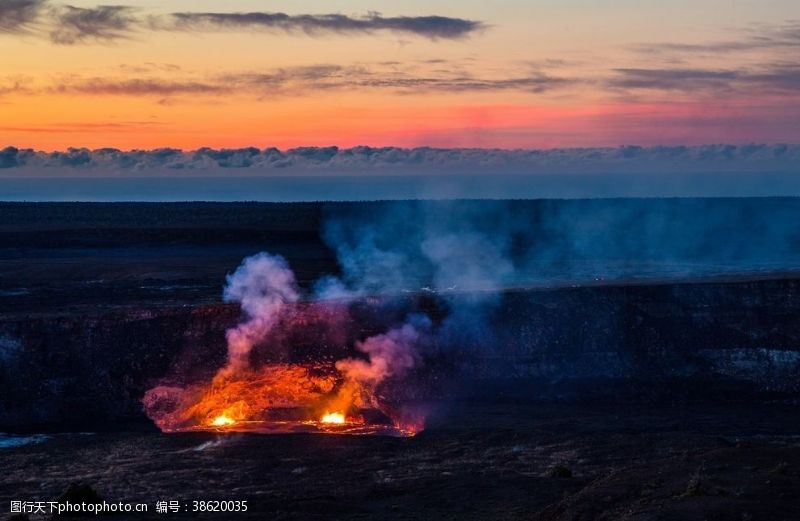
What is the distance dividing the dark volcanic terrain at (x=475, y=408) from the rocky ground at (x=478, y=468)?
0.33ft

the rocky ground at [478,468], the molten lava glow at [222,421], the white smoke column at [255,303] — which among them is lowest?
the molten lava glow at [222,421]

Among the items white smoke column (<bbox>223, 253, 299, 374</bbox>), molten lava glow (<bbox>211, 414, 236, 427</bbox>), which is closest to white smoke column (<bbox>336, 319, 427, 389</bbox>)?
white smoke column (<bbox>223, 253, 299, 374</bbox>)

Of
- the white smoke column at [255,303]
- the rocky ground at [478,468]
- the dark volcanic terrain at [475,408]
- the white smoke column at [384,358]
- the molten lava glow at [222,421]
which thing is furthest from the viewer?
the white smoke column at [255,303]

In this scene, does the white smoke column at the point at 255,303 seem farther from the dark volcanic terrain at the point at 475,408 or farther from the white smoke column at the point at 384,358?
the white smoke column at the point at 384,358

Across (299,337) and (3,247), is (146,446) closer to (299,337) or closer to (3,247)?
(299,337)

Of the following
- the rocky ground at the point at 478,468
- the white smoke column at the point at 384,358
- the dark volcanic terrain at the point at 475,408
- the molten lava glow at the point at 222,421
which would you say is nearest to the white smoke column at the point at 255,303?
the dark volcanic terrain at the point at 475,408

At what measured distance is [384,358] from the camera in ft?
135

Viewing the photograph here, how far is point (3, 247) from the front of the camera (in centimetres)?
9075

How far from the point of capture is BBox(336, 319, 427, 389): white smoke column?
4015 cm

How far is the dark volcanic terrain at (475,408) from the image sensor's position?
2495 cm

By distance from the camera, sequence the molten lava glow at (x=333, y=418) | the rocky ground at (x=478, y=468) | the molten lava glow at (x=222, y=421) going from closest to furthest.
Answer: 1. the rocky ground at (x=478, y=468)
2. the molten lava glow at (x=222, y=421)
3. the molten lava glow at (x=333, y=418)

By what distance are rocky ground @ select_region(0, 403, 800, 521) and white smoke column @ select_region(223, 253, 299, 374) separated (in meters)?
7.39

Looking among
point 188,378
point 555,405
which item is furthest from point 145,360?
point 555,405

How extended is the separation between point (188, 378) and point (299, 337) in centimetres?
513
